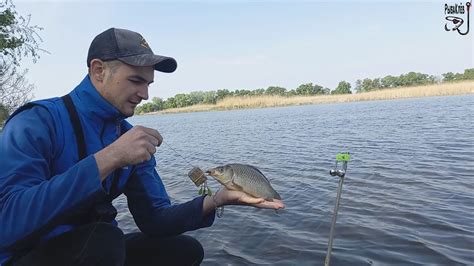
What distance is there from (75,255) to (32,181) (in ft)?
1.89

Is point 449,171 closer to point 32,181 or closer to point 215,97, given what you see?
point 32,181

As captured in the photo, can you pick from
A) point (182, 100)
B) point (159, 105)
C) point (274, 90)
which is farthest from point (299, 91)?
point (159, 105)

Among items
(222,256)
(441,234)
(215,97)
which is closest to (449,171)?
(441,234)

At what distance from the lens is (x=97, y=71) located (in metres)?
2.77

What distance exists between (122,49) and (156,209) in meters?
1.46

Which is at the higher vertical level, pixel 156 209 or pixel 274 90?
pixel 274 90

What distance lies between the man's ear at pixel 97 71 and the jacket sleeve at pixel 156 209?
0.92m

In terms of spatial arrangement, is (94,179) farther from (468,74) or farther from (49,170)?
(468,74)

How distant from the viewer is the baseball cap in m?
2.71

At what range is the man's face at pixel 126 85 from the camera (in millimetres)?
2738

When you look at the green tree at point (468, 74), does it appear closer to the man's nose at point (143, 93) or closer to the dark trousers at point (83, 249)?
the man's nose at point (143, 93)

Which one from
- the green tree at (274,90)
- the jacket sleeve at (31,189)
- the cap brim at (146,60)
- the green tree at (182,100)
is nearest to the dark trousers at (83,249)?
the jacket sleeve at (31,189)

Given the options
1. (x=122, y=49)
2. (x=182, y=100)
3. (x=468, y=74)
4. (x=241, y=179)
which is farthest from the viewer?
(x=182, y=100)

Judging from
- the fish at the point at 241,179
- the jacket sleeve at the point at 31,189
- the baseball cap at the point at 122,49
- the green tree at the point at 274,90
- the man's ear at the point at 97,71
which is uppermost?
the green tree at the point at 274,90
